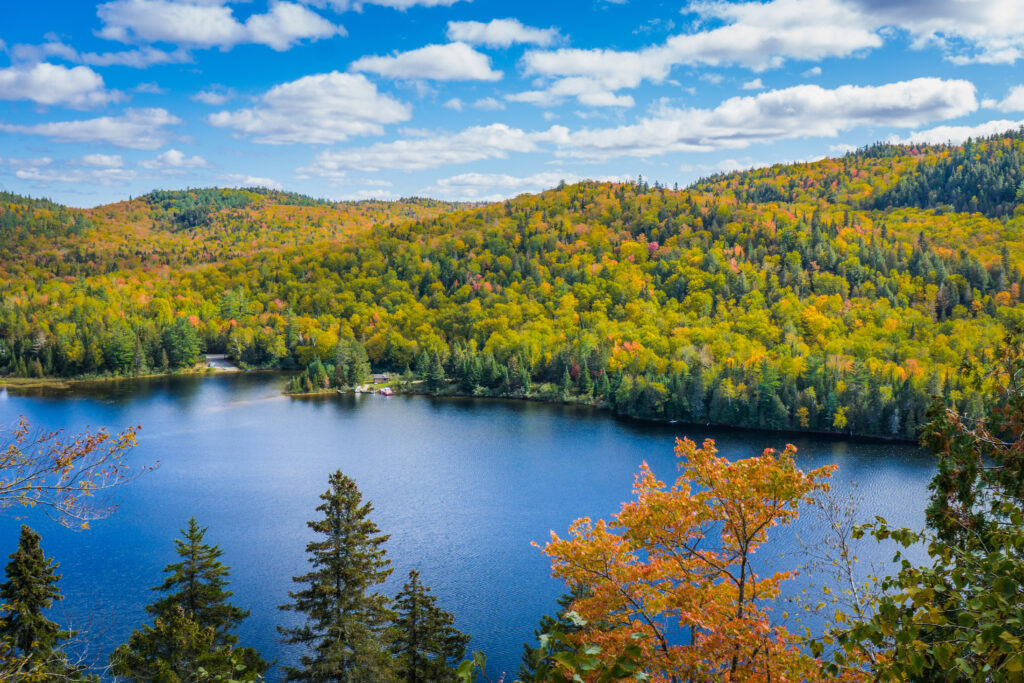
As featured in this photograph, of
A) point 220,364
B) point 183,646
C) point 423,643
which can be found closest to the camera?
point 183,646

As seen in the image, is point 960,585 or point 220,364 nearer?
point 960,585

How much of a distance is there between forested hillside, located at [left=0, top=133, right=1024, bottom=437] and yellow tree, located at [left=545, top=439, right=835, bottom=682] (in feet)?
156

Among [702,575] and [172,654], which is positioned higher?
[702,575]

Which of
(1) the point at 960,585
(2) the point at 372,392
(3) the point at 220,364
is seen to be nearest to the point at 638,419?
(2) the point at 372,392

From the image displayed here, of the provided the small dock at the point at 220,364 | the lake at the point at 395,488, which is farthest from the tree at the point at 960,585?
the small dock at the point at 220,364

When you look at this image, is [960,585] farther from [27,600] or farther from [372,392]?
[372,392]

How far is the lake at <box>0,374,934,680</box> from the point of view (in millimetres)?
27766

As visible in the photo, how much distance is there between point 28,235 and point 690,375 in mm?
126817

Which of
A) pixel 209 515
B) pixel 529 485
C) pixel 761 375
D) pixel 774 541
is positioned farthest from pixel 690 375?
pixel 209 515

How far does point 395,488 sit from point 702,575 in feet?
110

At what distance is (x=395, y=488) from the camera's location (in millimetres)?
41812

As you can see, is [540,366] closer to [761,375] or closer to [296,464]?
[761,375]

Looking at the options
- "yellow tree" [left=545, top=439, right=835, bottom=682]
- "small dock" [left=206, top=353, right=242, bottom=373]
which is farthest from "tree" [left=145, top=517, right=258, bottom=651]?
"small dock" [left=206, top=353, right=242, bottom=373]

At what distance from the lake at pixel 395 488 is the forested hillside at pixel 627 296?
18.5 ft
